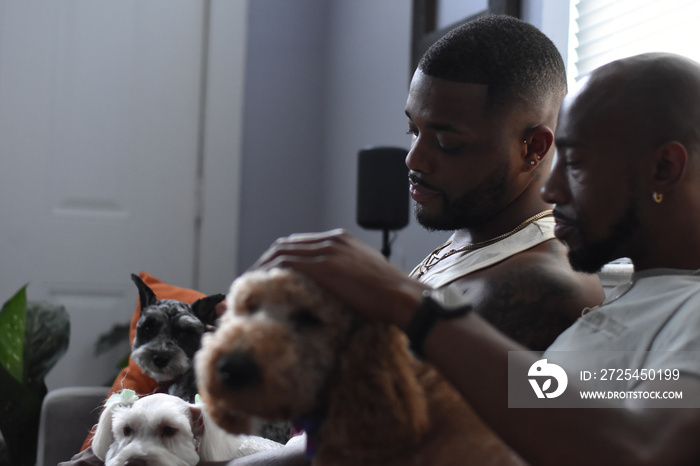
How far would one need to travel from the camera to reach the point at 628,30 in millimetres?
1660

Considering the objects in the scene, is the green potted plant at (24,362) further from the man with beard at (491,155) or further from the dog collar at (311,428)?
the dog collar at (311,428)

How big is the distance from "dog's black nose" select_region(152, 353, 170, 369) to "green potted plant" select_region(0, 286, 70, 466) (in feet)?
2.23

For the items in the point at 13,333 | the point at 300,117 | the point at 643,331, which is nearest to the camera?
the point at 643,331

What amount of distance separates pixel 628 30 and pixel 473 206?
81 centimetres

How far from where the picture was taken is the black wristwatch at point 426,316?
2.04 ft

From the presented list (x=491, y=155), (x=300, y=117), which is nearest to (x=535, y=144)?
(x=491, y=155)

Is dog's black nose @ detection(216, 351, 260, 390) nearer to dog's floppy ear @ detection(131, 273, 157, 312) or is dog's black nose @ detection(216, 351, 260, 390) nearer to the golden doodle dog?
the golden doodle dog

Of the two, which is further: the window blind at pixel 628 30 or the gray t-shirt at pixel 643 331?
the window blind at pixel 628 30

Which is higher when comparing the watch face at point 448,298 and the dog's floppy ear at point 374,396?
the watch face at point 448,298

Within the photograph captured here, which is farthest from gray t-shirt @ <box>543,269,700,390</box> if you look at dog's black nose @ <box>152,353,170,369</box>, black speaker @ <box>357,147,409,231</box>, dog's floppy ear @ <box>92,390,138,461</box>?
black speaker @ <box>357,147,409,231</box>

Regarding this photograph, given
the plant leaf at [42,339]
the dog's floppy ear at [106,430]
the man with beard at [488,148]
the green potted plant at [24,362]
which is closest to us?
the man with beard at [488,148]

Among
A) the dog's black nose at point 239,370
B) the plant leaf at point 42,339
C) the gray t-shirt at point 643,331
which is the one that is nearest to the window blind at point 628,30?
the gray t-shirt at point 643,331

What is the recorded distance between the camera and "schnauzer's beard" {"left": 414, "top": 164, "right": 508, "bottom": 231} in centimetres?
115

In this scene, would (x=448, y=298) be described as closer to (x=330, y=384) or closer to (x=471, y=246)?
(x=330, y=384)
